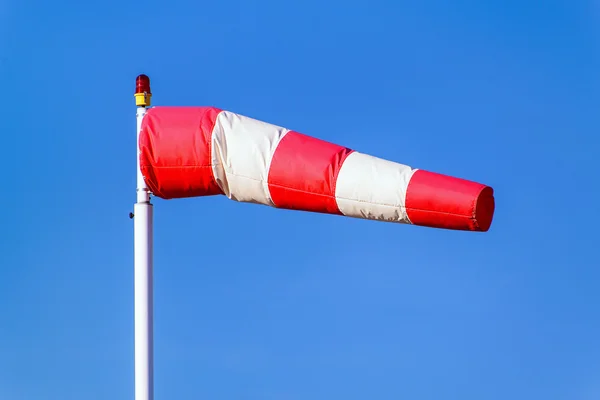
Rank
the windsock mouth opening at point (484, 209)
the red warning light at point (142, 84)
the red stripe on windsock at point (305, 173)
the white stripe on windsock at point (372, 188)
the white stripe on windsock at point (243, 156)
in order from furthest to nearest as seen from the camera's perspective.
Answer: the red warning light at point (142, 84)
the white stripe on windsock at point (243, 156)
the red stripe on windsock at point (305, 173)
the white stripe on windsock at point (372, 188)
the windsock mouth opening at point (484, 209)

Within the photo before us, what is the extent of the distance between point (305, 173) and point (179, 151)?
1.72ft

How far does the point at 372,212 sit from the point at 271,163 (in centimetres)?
45

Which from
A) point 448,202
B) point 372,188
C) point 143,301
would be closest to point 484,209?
point 448,202

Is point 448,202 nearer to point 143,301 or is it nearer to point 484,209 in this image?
point 484,209

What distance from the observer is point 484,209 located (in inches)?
168

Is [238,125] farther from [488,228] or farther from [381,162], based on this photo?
[488,228]

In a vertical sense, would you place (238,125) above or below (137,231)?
above

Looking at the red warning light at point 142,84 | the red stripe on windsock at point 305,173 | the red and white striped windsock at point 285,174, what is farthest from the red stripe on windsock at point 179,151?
the red stripe on windsock at point 305,173

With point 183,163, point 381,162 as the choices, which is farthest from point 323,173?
point 183,163

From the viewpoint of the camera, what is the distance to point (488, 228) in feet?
14.1

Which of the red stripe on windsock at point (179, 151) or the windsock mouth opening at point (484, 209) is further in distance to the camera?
the red stripe on windsock at point (179, 151)

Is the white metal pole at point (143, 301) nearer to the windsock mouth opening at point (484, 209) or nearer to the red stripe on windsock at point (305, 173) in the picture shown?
the red stripe on windsock at point (305, 173)

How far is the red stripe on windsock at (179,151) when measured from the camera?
468 centimetres

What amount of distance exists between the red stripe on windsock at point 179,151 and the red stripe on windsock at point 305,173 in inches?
11.2
